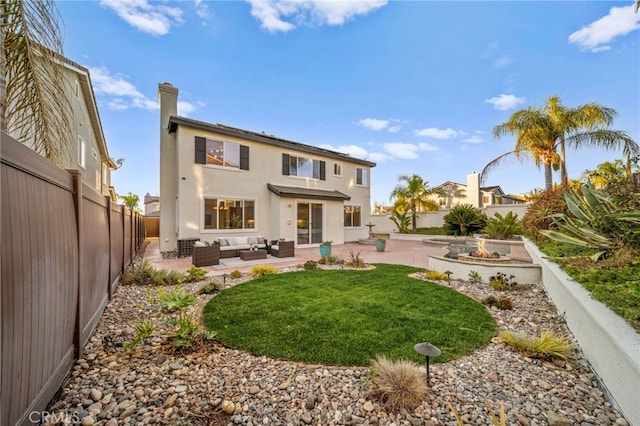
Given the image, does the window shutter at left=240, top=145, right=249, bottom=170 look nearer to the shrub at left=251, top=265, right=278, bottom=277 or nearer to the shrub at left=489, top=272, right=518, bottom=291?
the shrub at left=251, top=265, right=278, bottom=277

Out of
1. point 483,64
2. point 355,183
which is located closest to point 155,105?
point 355,183

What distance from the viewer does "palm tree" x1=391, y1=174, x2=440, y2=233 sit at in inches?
800

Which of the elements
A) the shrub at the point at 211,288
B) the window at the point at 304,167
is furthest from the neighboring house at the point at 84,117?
the window at the point at 304,167

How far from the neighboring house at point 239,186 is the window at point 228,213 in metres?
0.04

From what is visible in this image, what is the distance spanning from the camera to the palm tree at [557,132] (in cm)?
1242

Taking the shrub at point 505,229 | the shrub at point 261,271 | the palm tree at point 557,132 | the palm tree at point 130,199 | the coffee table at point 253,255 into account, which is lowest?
the shrub at point 261,271

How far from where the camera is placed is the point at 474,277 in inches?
268

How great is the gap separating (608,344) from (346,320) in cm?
297

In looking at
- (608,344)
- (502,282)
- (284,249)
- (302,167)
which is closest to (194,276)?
(284,249)

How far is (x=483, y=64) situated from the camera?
1317 cm

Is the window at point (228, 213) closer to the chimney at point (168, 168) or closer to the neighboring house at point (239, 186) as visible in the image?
→ the neighboring house at point (239, 186)

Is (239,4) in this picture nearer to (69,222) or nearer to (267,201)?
(267,201)

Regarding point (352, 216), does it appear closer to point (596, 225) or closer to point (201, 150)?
point (201, 150)

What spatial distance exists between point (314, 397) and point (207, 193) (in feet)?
37.0
